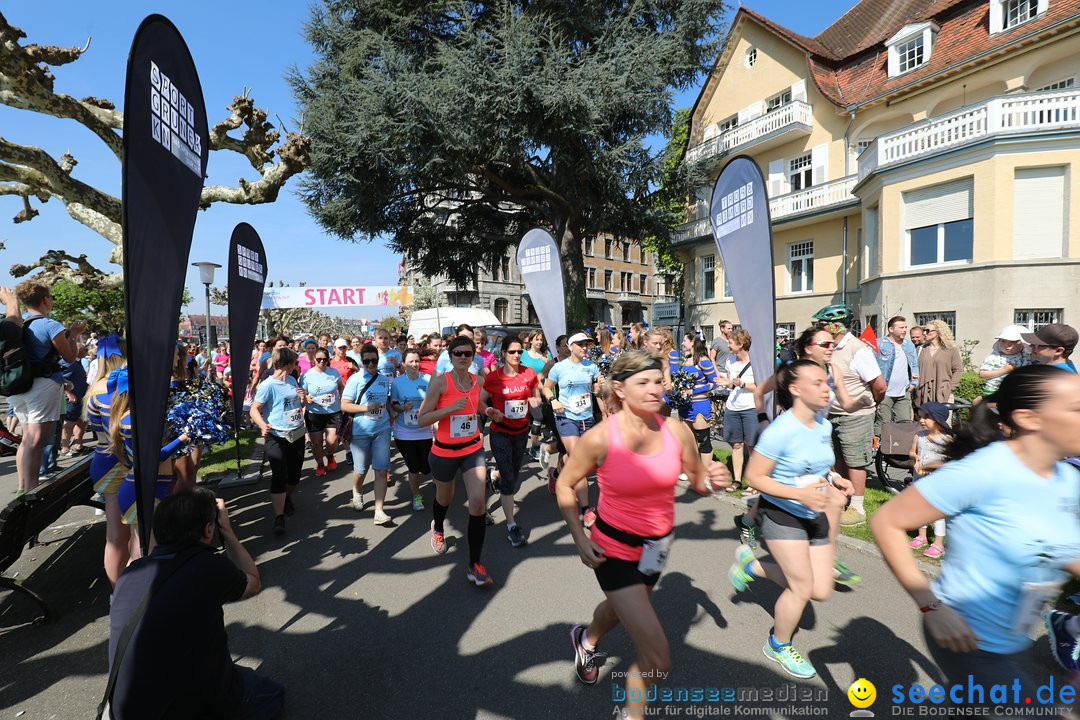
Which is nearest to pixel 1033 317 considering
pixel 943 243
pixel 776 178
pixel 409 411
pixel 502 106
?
pixel 943 243

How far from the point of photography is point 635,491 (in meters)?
2.46

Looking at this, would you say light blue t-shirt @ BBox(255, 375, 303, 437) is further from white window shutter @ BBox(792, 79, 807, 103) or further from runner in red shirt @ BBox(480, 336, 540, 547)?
white window shutter @ BBox(792, 79, 807, 103)

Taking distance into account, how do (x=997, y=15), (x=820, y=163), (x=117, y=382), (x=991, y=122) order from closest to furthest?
(x=117, y=382) → (x=991, y=122) → (x=997, y=15) → (x=820, y=163)

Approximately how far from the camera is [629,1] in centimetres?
1652

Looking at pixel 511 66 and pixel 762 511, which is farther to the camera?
pixel 511 66

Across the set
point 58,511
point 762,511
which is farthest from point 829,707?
point 58,511

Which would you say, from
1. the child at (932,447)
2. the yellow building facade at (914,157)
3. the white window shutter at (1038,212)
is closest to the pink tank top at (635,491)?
the child at (932,447)

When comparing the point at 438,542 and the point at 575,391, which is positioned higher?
the point at 575,391

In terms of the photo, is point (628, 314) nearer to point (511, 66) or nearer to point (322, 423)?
point (511, 66)

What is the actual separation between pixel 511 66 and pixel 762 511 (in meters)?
14.5

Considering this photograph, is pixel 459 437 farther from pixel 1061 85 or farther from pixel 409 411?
pixel 1061 85

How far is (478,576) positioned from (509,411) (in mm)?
1643

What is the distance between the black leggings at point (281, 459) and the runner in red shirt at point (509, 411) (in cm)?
220

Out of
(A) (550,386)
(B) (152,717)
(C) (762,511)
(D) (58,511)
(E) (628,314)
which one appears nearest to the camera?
(B) (152,717)
